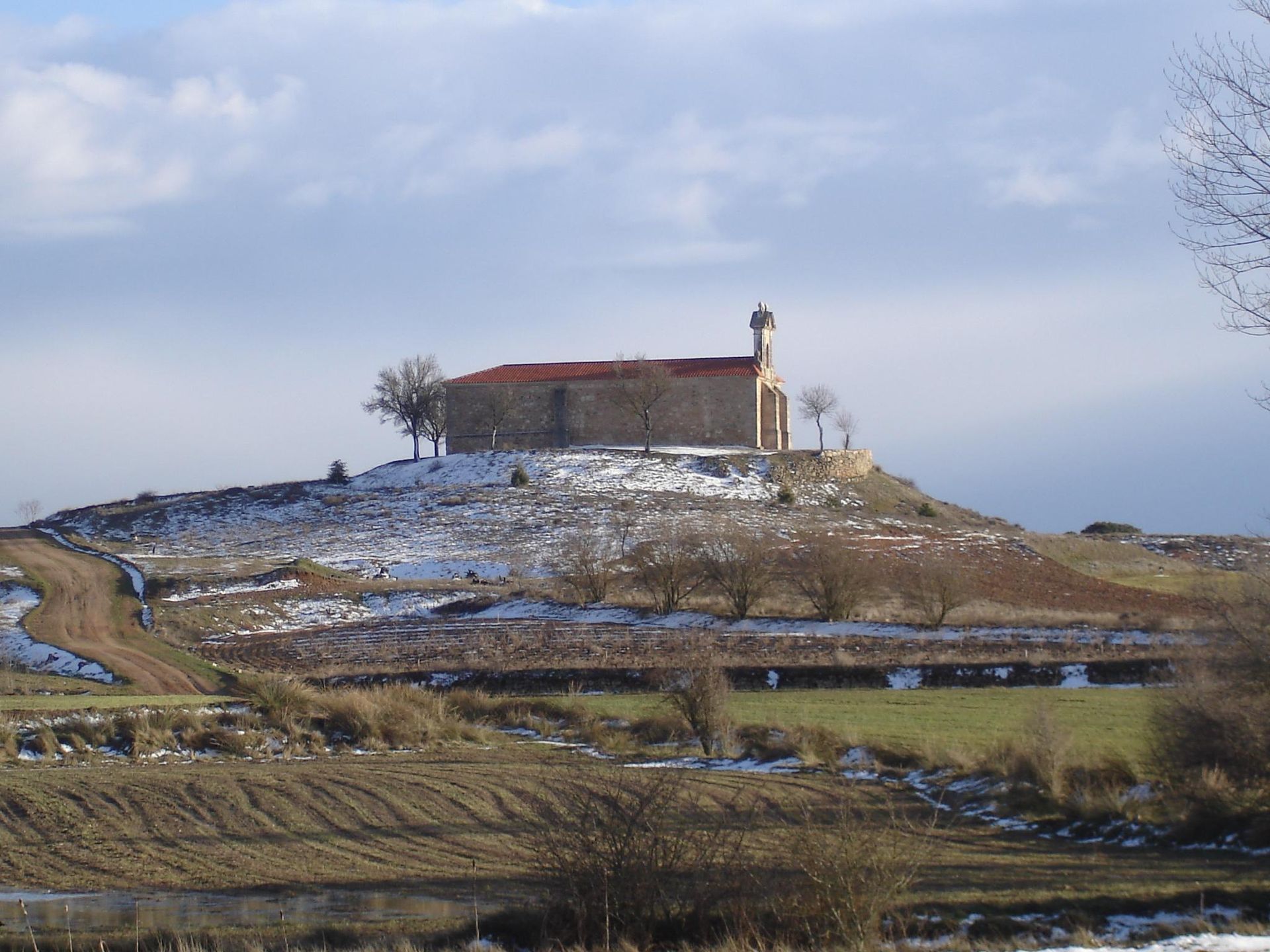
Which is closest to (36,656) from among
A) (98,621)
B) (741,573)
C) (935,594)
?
(98,621)

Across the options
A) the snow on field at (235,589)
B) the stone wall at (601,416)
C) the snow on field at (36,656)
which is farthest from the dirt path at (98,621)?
the stone wall at (601,416)

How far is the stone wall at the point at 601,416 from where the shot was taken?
67375 millimetres

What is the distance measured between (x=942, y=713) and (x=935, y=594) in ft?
43.0

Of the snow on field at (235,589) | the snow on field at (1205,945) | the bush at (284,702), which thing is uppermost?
the snow on field at (1205,945)

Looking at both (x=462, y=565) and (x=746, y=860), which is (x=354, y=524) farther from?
(x=746, y=860)

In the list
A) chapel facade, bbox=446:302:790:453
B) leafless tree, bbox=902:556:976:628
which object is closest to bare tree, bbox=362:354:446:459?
chapel facade, bbox=446:302:790:453

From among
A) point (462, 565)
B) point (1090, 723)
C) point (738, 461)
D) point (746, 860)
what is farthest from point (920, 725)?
point (738, 461)

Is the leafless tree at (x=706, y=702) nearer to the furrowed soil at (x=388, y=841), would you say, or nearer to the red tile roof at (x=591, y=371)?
the furrowed soil at (x=388, y=841)

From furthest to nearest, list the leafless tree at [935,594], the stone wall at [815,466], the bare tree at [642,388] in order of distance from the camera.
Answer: the bare tree at [642,388] < the stone wall at [815,466] < the leafless tree at [935,594]

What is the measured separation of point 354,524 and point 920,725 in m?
39.4

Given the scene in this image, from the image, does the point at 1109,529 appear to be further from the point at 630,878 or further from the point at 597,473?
the point at 630,878

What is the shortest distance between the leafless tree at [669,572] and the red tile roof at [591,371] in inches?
1238

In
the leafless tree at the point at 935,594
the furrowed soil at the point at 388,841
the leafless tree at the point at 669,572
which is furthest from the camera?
the leafless tree at the point at 669,572

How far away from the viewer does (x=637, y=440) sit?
227 ft
